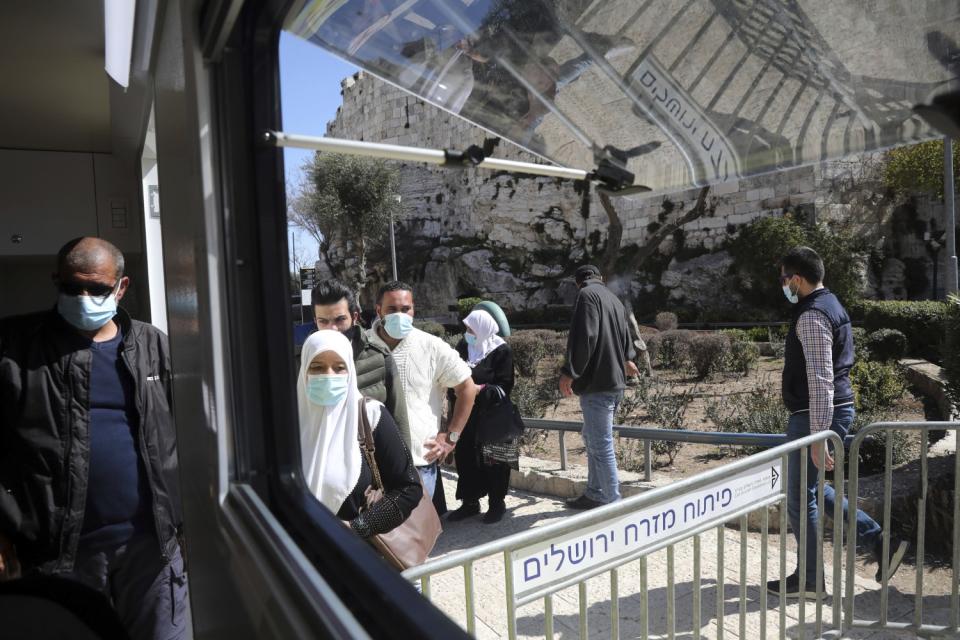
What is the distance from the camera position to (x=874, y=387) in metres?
7.69

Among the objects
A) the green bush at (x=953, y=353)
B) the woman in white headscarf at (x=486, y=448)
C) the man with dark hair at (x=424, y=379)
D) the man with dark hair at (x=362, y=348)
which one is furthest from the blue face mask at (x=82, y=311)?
the green bush at (x=953, y=353)

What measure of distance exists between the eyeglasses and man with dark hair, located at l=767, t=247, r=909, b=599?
8.95 feet

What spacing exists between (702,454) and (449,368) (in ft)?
12.8

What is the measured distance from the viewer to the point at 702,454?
6.51 metres

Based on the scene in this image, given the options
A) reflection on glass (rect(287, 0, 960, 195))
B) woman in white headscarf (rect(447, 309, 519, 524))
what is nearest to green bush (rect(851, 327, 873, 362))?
woman in white headscarf (rect(447, 309, 519, 524))

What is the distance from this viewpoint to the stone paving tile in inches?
120

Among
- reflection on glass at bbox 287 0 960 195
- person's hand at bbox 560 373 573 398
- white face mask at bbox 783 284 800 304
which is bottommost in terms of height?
person's hand at bbox 560 373 573 398

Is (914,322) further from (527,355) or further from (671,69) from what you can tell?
(671,69)

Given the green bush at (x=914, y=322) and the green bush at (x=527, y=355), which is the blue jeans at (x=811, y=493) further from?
the green bush at (x=914, y=322)

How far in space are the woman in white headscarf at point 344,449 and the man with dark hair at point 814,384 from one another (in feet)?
5.97

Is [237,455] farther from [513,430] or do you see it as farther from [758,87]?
[513,430]

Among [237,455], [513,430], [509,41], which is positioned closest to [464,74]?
[509,41]

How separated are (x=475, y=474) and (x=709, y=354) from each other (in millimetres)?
8129

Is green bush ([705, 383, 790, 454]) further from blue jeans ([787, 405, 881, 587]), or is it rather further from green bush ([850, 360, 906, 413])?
blue jeans ([787, 405, 881, 587])
